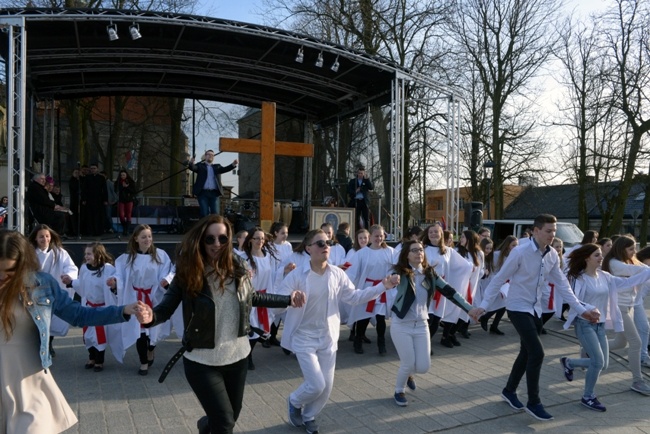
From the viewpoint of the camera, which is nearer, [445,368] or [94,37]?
[445,368]

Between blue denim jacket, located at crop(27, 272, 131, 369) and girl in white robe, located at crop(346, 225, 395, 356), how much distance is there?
5021mm

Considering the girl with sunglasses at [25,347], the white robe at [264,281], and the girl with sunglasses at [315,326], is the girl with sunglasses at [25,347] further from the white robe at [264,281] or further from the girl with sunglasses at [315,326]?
the white robe at [264,281]

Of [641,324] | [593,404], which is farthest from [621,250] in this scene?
[593,404]

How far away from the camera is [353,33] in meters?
23.1

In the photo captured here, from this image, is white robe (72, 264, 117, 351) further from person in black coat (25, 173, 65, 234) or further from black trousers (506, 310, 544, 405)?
person in black coat (25, 173, 65, 234)

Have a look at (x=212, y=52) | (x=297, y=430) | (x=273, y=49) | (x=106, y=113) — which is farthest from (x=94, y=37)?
(x=297, y=430)

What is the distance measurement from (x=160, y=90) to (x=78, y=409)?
13510 millimetres

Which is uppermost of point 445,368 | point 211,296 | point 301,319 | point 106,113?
point 106,113

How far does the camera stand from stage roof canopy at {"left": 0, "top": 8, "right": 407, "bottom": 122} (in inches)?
481

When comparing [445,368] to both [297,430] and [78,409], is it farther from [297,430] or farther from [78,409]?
[78,409]

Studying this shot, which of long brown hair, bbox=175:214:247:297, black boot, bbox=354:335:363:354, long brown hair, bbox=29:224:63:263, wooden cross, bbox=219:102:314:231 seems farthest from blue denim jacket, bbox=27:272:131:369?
wooden cross, bbox=219:102:314:231

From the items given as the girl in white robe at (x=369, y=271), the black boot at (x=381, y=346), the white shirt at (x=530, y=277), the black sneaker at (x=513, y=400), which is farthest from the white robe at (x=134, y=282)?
the black sneaker at (x=513, y=400)

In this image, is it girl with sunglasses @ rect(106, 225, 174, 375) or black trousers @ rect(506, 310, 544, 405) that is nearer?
black trousers @ rect(506, 310, 544, 405)

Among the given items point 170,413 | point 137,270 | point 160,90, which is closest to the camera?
point 170,413
